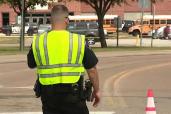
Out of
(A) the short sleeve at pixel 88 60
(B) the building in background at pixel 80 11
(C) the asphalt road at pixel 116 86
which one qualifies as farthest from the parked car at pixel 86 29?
(A) the short sleeve at pixel 88 60

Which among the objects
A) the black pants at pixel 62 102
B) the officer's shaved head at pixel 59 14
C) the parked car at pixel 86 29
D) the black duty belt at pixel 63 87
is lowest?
the parked car at pixel 86 29

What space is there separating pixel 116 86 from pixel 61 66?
10466mm

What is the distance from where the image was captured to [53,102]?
5270mm

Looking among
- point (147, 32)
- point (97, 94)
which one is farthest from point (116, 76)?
point (147, 32)

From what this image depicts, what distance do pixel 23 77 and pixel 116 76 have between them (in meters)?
3.05

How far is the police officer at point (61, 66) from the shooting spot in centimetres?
527

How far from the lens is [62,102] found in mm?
5250

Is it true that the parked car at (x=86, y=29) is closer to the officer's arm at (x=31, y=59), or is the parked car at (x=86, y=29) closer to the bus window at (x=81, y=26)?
the bus window at (x=81, y=26)

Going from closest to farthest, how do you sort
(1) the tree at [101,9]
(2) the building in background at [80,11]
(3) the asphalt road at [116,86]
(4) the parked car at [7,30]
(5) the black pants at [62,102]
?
(5) the black pants at [62,102] → (3) the asphalt road at [116,86] → (1) the tree at [101,9] → (4) the parked car at [7,30] → (2) the building in background at [80,11]

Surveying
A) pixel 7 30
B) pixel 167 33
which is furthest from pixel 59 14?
pixel 7 30

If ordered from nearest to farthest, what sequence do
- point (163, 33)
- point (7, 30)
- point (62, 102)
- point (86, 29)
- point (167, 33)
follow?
point (62, 102), point (86, 29), point (167, 33), point (163, 33), point (7, 30)

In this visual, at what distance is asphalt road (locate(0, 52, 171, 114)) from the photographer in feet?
37.9

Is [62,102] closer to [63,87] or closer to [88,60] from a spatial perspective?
[63,87]

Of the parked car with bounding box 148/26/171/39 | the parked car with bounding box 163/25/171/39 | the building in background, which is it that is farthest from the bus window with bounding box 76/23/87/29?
the building in background
